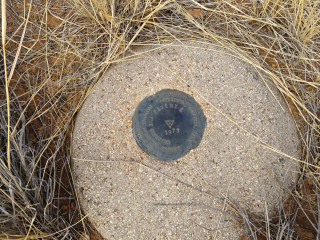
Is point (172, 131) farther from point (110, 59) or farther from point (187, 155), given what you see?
point (110, 59)

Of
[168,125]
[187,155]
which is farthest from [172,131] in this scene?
[187,155]

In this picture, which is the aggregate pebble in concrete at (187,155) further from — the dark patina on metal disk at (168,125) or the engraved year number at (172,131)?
the engraved year number at (172,131)

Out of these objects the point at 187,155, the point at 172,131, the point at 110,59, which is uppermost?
the point at 110,59

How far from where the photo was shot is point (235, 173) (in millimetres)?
1708

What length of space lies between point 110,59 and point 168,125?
741 mm

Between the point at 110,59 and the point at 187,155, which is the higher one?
the point at 110,59

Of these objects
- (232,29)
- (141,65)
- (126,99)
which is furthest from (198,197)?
(232,29)

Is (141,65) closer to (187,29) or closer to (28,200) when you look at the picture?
(187,29)

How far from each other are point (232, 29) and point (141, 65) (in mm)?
948

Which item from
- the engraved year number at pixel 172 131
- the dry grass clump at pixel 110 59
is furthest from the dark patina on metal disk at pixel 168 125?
the dry grass clump at pixel 110 59

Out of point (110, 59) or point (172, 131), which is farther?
point (110, 59)

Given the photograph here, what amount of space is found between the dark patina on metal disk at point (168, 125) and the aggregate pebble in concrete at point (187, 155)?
54 millimetres

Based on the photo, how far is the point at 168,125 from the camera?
170 cm

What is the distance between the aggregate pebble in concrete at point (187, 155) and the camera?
5.38 ft
